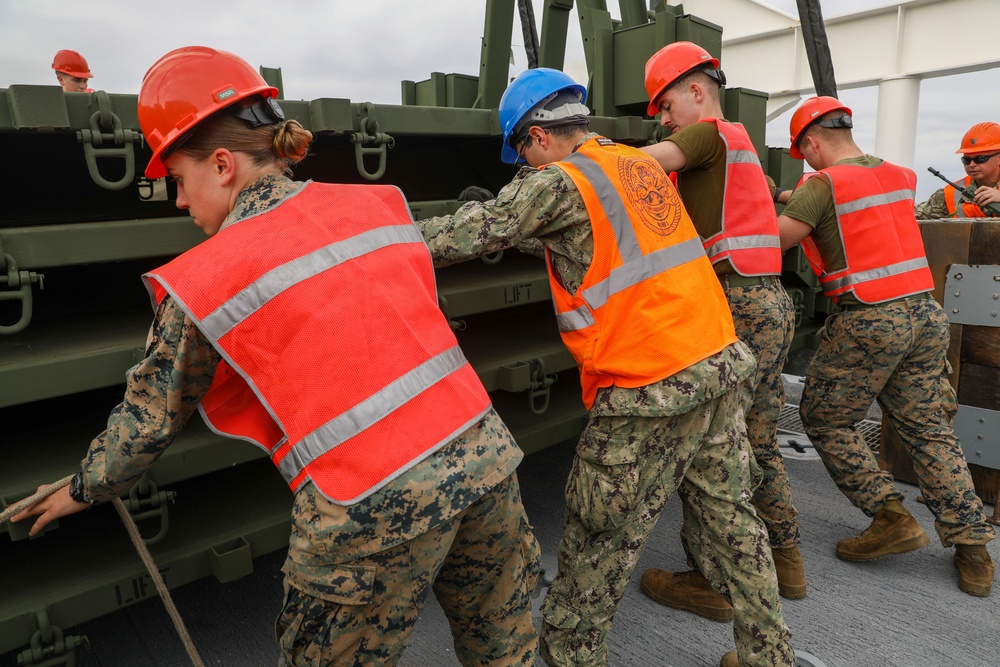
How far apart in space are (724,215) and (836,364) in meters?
0.89

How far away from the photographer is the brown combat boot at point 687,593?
249cm

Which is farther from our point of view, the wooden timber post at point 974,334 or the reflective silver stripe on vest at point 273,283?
the wooden timber post at point 974,334

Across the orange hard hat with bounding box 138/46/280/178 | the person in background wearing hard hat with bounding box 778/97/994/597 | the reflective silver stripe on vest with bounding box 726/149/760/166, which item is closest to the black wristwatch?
the orange hard hat with bounding box 138/46/280/178

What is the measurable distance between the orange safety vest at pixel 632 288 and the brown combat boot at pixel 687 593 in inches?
42.3

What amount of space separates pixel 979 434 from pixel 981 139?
94.3 inches

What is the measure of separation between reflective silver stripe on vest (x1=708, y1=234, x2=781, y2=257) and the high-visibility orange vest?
11.6 feet

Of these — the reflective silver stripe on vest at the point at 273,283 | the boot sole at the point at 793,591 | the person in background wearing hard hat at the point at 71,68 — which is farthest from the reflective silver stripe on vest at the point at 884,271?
the person in background wearing hard hat at the point at 71,68

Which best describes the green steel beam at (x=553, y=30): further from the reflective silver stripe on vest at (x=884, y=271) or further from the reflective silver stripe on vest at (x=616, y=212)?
the reflective silver stripe on vest at (x=616, y=212)

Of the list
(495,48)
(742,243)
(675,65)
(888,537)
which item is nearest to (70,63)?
(495,48)

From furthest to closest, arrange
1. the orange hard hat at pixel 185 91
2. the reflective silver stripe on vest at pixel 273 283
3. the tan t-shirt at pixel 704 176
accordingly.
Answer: the tan t-shirt at pixel 704 176, the orange hard hat at pixel 185 91, the reflective silver stripe on vest at pixel 273 283

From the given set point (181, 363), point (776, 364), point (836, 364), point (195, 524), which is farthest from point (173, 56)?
point (836, 364)

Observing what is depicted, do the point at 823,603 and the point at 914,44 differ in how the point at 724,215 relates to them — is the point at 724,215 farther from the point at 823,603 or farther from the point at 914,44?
the point at 914,44

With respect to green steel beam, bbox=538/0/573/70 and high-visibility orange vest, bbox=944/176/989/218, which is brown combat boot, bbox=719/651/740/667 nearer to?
green steel beam, bbox=538/0/573/70

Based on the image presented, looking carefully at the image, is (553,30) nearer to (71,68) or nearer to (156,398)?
(156,398)
